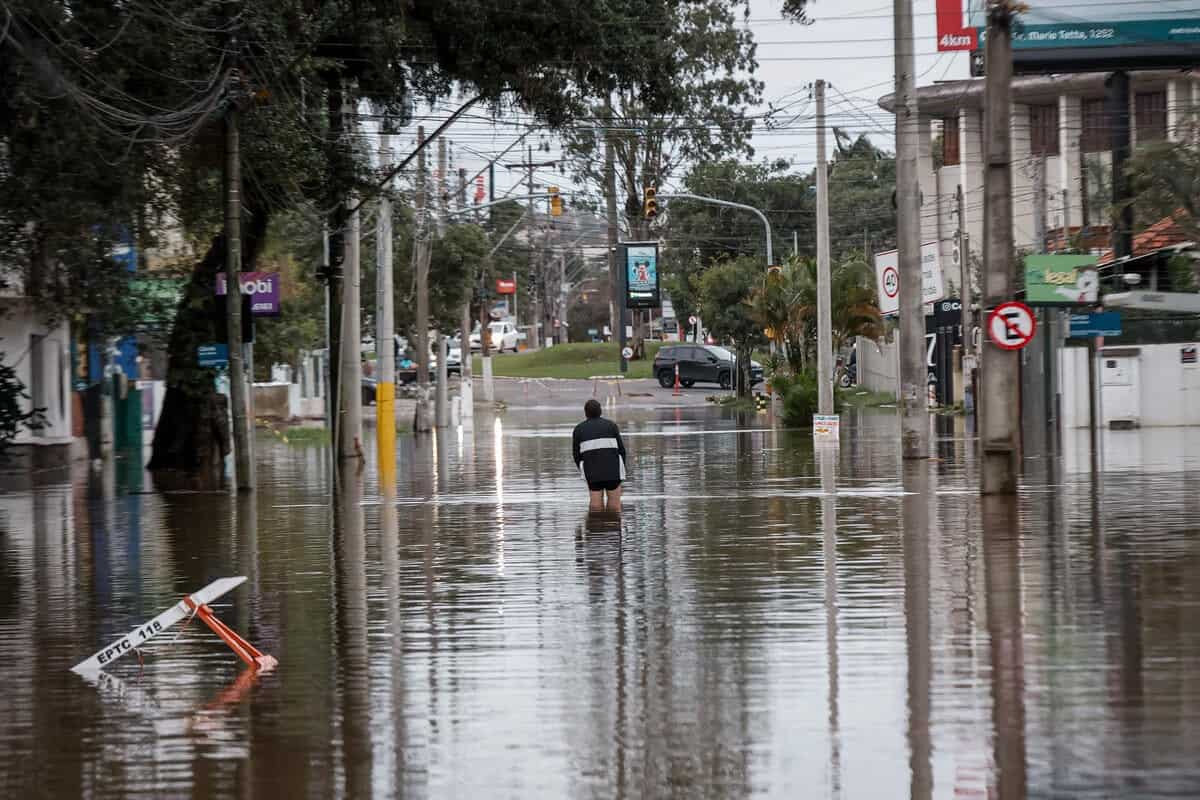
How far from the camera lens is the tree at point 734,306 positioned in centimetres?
6247

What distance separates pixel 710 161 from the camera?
77500 mm

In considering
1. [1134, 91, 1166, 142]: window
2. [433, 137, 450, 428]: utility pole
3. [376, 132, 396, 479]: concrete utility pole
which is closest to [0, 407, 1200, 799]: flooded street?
[376, 132, 396, 479]: concrete utility pole

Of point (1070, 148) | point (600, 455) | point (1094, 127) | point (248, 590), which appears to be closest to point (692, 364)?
point (1070, 148)

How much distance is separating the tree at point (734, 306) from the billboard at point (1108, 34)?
21129mm

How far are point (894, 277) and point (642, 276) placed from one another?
34231mm

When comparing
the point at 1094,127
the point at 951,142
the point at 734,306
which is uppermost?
the point at 951,142

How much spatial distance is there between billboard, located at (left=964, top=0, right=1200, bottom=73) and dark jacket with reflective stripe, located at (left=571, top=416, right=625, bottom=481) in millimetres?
25226

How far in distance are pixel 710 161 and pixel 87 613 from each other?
217 ft

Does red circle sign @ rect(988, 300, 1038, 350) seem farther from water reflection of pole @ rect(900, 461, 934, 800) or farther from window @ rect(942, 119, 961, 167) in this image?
window @ rect(942, 119, 961, 167)

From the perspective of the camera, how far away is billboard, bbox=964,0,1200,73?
41438mm

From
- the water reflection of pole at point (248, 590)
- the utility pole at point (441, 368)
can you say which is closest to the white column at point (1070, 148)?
the utility pole at point (441, 368)

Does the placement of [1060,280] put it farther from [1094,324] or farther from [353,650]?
[353,650]

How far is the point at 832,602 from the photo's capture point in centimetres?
1239

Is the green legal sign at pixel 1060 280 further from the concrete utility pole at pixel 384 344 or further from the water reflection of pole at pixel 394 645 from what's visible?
the concrete utility pole at pixel 384 344
